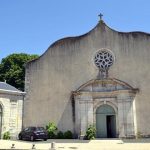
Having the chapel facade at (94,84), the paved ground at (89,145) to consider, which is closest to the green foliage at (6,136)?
the chapel facade at (94,84)

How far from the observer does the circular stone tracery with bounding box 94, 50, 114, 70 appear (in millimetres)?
26341

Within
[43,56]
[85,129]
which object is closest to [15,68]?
[43,56]

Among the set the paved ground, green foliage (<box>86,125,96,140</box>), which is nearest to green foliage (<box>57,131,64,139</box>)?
green foliage (<box>86,125,96,140</box>)

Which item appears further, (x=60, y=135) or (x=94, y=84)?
(x=94, y=84)

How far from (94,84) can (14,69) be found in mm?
18908

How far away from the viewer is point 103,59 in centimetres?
2652

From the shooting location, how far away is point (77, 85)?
26.4m

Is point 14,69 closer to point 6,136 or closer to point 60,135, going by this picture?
point 6,136

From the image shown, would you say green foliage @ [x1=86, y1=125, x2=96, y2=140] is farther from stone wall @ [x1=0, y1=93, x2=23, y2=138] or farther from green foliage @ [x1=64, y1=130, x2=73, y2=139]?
stone wall @ [x1=0, y1=93, x2=23, y2=138]

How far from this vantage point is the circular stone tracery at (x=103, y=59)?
86.4 ft

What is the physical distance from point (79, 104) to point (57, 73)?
396 cm

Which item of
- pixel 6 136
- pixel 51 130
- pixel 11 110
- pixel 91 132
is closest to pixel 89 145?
pixel 91 132

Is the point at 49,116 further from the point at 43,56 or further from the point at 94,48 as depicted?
the point at 94,48

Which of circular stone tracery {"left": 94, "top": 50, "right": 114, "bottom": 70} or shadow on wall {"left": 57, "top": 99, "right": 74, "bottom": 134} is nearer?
shadow on wall {"left": 57, "top": 99, "right": 74, "bottom": 134}
